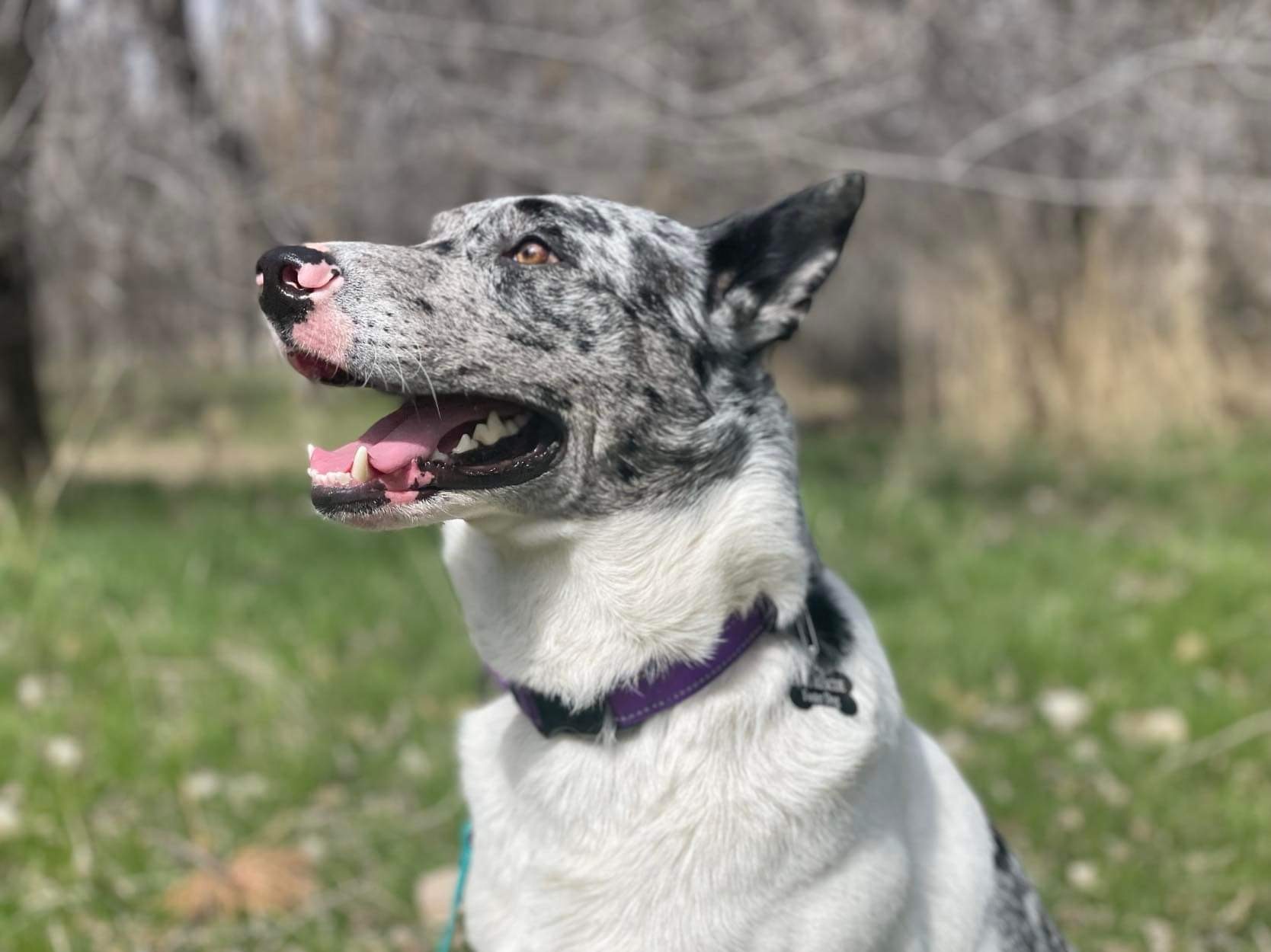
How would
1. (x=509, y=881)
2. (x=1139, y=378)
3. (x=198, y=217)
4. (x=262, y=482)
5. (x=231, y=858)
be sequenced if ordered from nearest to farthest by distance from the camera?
(x=509, y=881), (x=231, y=858), (x=198, y=217), (x=262, y=482), (x=1139, y=378)

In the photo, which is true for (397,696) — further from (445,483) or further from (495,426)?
(445,483)

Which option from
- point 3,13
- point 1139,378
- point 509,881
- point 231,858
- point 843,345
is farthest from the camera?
point 843,345

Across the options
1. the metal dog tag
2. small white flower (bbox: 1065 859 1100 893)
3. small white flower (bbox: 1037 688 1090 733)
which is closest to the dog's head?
the metal dog tag

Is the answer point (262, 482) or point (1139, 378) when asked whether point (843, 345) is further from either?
point (262, 482)

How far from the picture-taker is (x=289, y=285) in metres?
2.17

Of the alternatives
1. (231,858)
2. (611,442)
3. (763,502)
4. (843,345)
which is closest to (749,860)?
(763,502)

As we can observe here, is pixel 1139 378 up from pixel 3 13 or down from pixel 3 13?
down

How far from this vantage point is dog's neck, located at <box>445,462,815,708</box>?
7.49ft

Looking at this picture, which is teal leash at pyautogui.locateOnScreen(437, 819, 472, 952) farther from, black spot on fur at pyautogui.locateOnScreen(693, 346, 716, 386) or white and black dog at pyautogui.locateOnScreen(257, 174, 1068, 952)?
black spot on fur at pyautogui.locateOnScreen(693, 346, 716, 386)

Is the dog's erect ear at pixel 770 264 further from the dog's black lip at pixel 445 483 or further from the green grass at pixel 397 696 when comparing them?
the green grass at pixel 397 696

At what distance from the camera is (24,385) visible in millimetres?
7352

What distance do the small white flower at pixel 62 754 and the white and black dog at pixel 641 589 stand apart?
2206mm

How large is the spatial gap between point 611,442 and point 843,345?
10714 mm

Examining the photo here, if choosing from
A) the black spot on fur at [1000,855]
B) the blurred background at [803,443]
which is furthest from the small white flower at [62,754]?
the black spot on fur at [1000,855]
